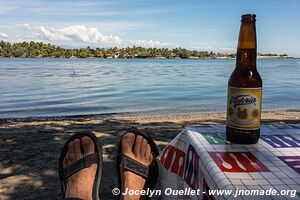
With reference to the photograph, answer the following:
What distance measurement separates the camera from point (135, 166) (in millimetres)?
2264

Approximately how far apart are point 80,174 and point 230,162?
1.28 metres

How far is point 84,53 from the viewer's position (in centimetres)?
12662

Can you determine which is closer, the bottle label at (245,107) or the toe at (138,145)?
the bottle label at (245,107)

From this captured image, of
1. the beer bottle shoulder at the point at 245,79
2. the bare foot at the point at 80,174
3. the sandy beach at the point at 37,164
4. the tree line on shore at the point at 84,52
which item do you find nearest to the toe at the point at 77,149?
the bare foot at the point at 80,174

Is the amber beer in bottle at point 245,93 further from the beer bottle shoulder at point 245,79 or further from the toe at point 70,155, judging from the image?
the toe at point 70,155

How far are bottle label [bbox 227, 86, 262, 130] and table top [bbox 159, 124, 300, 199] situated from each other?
0.12 meters

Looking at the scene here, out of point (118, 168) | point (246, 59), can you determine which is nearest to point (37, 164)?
point (118, 168)

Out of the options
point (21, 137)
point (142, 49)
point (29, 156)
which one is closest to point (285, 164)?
point (29, 156)

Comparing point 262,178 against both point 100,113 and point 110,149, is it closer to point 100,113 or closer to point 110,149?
point 110,149

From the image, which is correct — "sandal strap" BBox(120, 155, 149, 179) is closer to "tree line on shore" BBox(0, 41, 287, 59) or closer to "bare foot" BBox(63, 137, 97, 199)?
"bare foot" BBox(63, 137, 97, 199)

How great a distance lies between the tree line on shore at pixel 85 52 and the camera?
119 metres

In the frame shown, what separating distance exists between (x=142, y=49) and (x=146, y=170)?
141047 mm

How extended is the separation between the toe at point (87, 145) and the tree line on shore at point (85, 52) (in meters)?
124

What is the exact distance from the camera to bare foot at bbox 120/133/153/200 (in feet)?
7.21
